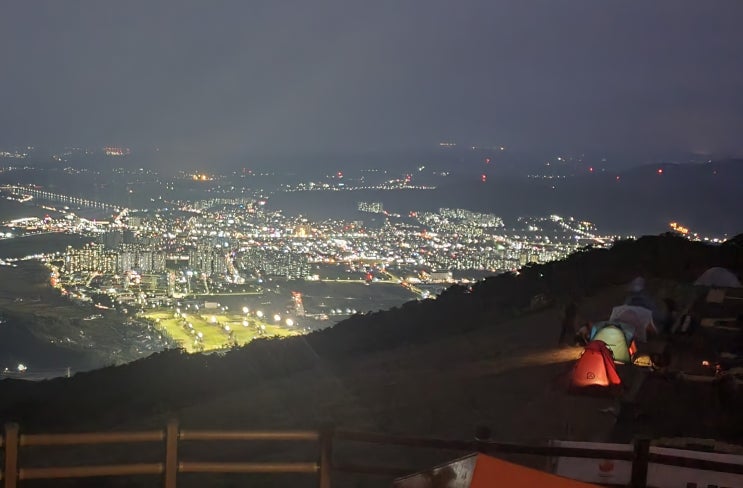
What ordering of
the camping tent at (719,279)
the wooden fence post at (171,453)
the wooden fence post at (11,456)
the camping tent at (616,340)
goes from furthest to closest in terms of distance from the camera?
the camping tent at (719,279) → the camping tent at (616,340) → the wooden fence post at (171,453) → the wooden fence post at (11,456)

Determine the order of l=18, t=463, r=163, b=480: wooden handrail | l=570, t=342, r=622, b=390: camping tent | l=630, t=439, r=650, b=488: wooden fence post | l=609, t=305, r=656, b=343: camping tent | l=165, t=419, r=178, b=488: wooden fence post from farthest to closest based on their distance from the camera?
1. l=609, t=305, r=656, b=343: camping tent
2. l=570, t=342, r=622, b=390: camping tent
3. l=18, t=463, r=163, b=480: wooden handrail
4. l=165, t=419, r=178, b=488: wooden fence post
5. l=630, t=439, r=650, b=488: wooden fence post

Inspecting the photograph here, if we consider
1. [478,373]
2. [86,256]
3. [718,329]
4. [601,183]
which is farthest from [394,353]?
[601,183]

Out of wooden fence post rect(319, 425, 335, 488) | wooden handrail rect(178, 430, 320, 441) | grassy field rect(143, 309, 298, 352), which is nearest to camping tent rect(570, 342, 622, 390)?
wooden fence post rect(319, 425, 335, 488)

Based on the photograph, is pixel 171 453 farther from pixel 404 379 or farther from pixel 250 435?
pixel 404 379

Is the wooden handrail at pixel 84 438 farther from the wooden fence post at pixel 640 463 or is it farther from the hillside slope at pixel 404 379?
the hillside slope at pixel 404 379

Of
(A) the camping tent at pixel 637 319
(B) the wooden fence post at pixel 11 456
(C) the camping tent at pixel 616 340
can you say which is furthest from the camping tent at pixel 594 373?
(B) the wooden fence post at pixel 11 456

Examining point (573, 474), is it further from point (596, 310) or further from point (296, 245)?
point (296, 245)

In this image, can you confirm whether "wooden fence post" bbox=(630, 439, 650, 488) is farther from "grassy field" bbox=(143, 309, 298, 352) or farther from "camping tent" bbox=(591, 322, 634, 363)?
"grassy field" bbox=(143, 309, 298, 352)
